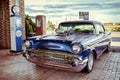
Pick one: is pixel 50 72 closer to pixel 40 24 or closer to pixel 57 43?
pixel 57 43

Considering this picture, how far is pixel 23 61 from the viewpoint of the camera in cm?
623

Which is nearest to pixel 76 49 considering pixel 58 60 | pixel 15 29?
pixel 58 60

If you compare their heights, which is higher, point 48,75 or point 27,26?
point 27,26

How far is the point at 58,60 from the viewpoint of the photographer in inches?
175

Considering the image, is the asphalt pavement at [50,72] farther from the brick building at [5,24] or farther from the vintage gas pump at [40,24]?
the vintage gas pump at [40,24]

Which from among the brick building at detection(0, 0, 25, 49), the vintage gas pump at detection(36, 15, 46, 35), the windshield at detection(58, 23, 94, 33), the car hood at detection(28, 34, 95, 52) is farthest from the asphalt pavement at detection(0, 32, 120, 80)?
the vintage gas pump at detection(36, 15, 46, 35)

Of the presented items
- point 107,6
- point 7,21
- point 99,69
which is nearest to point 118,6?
point 107,6

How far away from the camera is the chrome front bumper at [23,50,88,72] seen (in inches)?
167

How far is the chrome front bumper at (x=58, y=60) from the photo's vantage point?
4.24 metres

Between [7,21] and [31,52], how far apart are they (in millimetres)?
4406

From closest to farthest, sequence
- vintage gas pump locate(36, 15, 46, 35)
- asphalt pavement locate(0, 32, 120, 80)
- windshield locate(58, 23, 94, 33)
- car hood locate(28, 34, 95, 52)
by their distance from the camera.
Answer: car hood locate(28, 34, 95, 52) → asphalt pavement locate(0, 32, 120, 80) → windshield locate(58, 23, 94, 33) → vintage gas pump locate(36, 15, 46, 35)

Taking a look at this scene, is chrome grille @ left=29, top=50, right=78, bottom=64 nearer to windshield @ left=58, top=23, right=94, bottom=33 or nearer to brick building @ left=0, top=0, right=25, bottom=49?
windshield @ left=58, top=23, right=94, bottom=33

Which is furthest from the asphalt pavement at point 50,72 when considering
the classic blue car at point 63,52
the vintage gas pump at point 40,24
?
the vintage gas pump at point 40,24

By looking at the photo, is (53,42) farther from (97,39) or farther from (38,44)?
(97,39)
